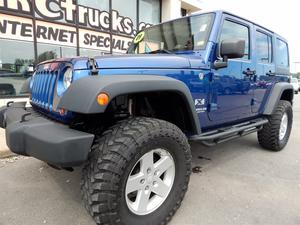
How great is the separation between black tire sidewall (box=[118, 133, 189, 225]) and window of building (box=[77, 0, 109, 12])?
24.6 feet

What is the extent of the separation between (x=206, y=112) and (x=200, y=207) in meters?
1.01

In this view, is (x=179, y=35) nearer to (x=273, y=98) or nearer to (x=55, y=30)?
(x=273, y=98)

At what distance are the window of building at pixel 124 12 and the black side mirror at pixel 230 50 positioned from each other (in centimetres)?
718

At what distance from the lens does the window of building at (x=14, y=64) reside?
22.4 ft

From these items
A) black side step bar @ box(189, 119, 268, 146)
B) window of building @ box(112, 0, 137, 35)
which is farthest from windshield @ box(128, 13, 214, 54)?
window of building @ box(112, 0, 137, 35)

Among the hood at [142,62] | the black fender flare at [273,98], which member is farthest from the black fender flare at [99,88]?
→ the black fender flare at [273,98]

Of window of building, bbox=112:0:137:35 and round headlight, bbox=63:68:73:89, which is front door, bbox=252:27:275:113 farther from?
window of building, bbox=112:0:137:35

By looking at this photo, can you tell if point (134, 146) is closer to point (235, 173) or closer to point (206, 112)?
point (206, 112)

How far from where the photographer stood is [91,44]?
870 centimetres

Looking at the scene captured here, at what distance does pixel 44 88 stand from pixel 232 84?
215 centimetres

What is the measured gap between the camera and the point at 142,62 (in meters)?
2.29

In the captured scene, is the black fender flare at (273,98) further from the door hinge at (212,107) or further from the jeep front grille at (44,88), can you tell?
the jeep front grille at (44,88)

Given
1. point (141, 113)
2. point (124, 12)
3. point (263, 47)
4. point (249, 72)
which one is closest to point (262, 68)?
point (263, 47)

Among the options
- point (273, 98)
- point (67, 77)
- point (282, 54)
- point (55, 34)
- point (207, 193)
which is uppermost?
point (55, 34)
